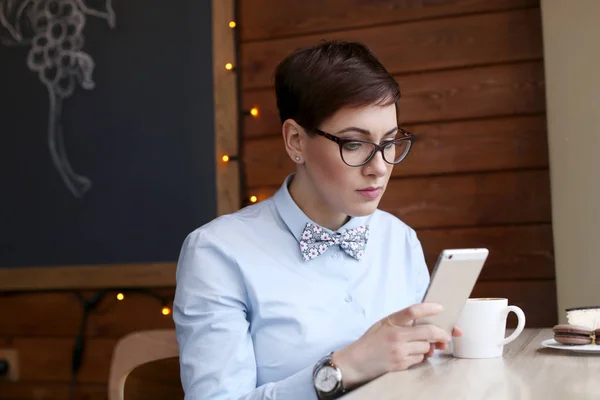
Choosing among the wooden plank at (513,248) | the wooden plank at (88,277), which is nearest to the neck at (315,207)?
the wooden plank at (513,248)

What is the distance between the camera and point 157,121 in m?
3.15

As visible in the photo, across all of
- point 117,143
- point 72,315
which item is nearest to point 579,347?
point 117,143

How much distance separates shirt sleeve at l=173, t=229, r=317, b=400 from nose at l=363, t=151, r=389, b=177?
311mm

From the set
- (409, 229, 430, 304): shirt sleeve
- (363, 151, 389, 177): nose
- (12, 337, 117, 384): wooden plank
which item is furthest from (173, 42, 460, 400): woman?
(12, 337, 117, 384): wooden plank

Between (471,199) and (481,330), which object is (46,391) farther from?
(481,330)

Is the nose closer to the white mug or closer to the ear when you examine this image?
the ear

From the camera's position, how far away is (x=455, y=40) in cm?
272

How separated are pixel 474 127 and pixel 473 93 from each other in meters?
0.11

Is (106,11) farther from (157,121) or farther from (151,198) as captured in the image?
(151,198)

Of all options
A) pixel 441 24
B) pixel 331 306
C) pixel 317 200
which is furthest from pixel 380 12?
pixel 331 306

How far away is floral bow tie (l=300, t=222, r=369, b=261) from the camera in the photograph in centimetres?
162

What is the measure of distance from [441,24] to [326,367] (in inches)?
67.3

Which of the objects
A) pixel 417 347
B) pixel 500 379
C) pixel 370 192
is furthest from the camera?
pixel 370 192

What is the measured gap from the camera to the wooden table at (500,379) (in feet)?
3.55
